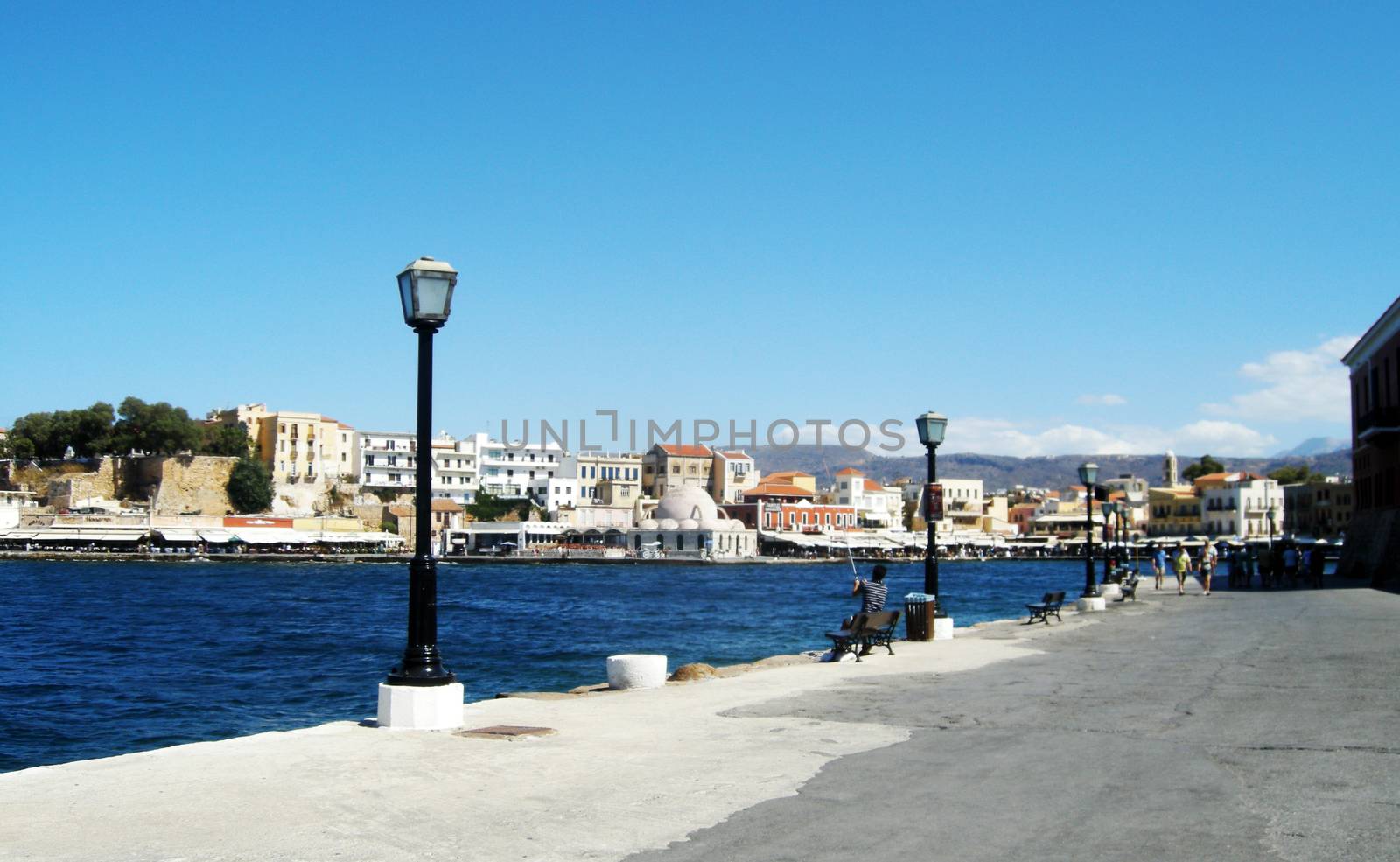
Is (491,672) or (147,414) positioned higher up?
(147,414)

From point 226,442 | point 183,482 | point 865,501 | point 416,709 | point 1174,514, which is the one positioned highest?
point 226,442

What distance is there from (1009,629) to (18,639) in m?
25.4

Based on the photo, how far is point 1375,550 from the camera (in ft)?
147

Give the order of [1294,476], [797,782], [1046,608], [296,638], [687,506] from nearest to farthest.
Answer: [797,782], [1046,608], [296,638], [687,506], [1294,476]

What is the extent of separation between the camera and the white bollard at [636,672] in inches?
517

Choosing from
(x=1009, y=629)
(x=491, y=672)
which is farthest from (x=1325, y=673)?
(x=491, y=672)

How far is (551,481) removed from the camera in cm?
13275

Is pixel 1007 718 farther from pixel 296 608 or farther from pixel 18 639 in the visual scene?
pixel 296 608

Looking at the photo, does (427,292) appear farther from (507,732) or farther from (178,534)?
(178,534)

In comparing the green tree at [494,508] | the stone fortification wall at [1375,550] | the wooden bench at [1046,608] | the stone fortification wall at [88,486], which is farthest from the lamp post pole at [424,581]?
the green tree at [494,508]

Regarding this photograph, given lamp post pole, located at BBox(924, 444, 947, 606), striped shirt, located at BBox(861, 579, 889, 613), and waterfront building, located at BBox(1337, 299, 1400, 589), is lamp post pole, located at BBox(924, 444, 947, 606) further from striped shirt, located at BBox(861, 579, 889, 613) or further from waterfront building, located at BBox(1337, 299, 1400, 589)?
waterfront building, located at BBox(1337, 299, 1400, 589)

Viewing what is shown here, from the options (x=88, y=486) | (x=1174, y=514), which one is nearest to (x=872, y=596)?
(x=88, y=486)

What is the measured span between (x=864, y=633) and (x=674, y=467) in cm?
12091

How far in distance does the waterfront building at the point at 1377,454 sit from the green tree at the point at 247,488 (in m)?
Result: 89.4
